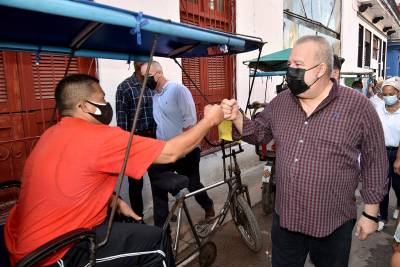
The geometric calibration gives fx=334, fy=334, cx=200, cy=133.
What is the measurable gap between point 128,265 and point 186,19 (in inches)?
189

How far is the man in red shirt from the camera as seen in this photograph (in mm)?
1967

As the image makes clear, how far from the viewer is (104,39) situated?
2.60 m

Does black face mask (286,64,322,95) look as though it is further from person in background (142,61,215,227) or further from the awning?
the awning

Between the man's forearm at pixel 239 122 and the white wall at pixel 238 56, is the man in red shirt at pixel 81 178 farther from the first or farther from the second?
the white wall at pixel 238 56

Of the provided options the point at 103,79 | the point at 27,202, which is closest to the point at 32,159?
the point at 27,202

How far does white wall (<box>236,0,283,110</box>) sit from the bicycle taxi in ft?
13.6

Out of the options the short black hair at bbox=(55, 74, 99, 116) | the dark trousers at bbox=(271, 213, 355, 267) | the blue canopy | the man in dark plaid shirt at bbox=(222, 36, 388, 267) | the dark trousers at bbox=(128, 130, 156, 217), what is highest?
the blue canopy

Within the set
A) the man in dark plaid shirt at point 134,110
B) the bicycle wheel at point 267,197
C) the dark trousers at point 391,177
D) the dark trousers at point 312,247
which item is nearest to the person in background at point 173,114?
the man in dark plaid shirt at point 134,110

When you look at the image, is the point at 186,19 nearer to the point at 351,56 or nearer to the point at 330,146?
the point at 330,146

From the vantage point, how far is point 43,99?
4020mm

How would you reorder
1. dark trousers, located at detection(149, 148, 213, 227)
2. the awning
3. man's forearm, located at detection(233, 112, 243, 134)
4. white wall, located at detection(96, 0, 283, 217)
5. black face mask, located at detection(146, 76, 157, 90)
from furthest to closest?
the awning
white wall, located at detection(96, 0, 283, 217)
black face mask, located at detection(146, 76, 157, 90)
dark trousers, located at detection(149, 148, 213, 227)
man's forearm, located at detection(233, 112, 243, 134)

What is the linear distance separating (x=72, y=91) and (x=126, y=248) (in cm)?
108

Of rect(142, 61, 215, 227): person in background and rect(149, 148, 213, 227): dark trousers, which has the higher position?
rect(142, 61, 215, 227): person in background

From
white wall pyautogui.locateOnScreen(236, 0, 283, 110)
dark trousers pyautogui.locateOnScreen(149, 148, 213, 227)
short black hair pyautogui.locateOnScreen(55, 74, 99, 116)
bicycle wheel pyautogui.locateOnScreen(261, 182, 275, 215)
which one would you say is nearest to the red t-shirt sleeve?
short black hair pyautogui.locateOnScreen(55, 74, 99, 116)
